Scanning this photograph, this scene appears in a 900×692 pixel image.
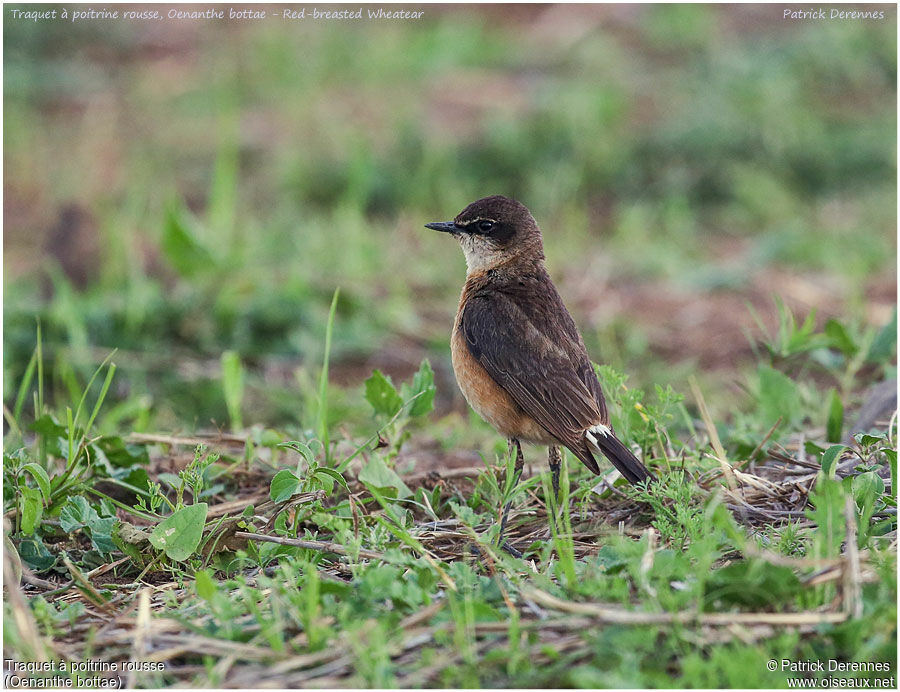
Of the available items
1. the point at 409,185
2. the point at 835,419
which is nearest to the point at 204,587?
the point at 835,419

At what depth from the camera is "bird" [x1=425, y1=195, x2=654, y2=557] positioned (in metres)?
4.70

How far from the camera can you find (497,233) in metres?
5.79

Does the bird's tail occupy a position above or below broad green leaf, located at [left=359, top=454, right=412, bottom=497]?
above

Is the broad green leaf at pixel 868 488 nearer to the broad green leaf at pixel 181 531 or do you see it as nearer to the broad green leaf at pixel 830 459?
the broad green leaf at pixel 830 459

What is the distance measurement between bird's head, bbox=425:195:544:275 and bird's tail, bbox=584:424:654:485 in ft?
4.51

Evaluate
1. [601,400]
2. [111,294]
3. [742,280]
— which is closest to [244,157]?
[111,294]

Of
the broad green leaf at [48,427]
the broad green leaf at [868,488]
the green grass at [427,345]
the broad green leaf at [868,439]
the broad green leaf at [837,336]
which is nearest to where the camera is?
the green grass at [427,345]

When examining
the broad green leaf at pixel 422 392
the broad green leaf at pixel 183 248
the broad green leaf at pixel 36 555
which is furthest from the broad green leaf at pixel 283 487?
the broad green leaf at pixel 183 248

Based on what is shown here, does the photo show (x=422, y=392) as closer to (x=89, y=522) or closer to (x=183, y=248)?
(x=89, y=522)

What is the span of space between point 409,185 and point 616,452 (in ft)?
23.0

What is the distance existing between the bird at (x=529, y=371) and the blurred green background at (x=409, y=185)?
148cm

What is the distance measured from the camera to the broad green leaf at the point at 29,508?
4320 mm

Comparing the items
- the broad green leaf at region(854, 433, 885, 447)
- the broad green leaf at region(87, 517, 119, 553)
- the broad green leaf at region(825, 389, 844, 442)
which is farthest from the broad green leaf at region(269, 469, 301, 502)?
the broad green leaf at region(825, 389, 844, 442)

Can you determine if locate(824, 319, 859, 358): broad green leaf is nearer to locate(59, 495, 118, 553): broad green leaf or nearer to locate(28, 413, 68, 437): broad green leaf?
locate(59, 495, 118, 553): broad green leaf
